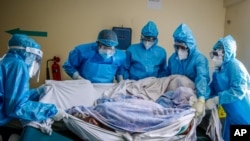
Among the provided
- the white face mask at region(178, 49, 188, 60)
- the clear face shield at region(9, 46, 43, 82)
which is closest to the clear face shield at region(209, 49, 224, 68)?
the white face mask at region(178, 49, 188, 60)

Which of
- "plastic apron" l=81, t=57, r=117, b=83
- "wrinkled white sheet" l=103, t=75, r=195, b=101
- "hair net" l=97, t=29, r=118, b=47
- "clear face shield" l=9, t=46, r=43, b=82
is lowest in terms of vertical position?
"wrinkled white sheet" l=103, t=75, r=195, b=101

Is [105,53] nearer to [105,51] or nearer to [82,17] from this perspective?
[105,51]

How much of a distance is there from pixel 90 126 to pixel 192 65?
935 mm

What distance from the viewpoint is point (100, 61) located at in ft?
7.22

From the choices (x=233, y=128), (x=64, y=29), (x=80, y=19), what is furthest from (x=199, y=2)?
(x=233, y=128)

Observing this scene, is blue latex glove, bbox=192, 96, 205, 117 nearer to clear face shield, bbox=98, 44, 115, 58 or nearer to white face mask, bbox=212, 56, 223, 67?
white face mask, bbox=212, 56, 223, 67

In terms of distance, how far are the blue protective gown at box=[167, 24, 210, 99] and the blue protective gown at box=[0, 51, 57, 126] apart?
103 cm

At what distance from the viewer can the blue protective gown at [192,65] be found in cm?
184

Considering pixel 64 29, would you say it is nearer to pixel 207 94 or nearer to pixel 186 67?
pixel 186 67

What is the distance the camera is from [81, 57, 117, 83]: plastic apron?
219 cm

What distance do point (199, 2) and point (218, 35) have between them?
474mm

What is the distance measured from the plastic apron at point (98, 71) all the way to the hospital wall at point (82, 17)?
971 millimetres

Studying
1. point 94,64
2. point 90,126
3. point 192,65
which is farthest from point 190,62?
point 90,126

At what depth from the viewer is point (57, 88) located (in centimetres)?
188
